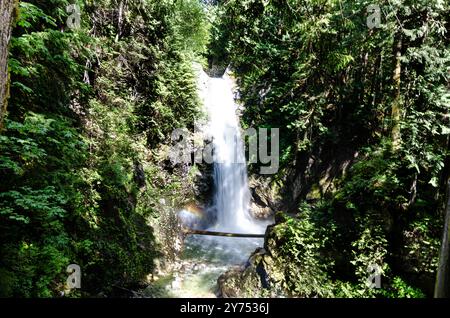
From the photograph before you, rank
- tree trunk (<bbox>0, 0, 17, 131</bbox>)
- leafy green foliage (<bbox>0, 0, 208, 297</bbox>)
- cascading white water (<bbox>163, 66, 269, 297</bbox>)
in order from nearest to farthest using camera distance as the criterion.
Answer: tree trunk (<bbox>0, 0, 17, 131</bbox>) < leafy green foliage (<bbox>0, 0, 208, 297</bbox>) < cascading white water (<bbox>163, 66, 269, 297</bbox>)

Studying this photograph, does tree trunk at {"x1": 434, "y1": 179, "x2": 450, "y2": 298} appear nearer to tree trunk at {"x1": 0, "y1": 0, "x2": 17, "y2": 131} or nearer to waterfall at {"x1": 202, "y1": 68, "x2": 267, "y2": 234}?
tree trunk at {"x1": 0, "y1": 0, "x2": 17, "y2": 131}

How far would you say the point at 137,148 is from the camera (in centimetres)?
1085

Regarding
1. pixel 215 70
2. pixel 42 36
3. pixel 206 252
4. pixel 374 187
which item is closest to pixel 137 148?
pixel 206 252

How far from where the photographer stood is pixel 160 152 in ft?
42.8

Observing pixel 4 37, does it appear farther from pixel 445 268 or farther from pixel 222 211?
pixel 222 211

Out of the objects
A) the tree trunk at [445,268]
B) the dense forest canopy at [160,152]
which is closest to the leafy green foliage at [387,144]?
the dense forest canopy at [160,152]

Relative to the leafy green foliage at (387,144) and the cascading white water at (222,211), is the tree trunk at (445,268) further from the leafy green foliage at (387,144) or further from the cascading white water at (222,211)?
the cascading white water at (222,211)

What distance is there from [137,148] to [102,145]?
2.90 meters

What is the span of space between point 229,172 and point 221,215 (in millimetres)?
2658

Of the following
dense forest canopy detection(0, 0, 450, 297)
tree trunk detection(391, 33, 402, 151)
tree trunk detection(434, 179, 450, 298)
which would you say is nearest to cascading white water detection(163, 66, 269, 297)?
dense forest canopy detection(0, 0, 450, 297)

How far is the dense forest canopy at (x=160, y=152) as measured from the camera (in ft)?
14.6

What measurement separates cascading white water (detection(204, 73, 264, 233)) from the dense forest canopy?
3.65m

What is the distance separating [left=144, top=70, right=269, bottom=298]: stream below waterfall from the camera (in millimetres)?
7945
